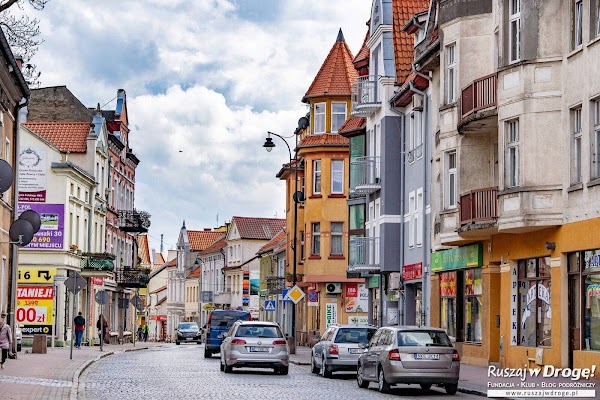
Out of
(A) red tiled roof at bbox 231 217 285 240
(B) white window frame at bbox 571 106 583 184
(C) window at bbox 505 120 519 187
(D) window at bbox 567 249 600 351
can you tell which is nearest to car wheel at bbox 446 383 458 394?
(D) window at bbox 567 249 600 351

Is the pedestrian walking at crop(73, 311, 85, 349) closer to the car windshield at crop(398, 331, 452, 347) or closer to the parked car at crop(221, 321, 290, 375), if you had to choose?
the parked car at crop(221, 321, 290, 375)

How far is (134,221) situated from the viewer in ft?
266

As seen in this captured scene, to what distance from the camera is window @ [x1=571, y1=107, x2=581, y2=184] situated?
95.9ft

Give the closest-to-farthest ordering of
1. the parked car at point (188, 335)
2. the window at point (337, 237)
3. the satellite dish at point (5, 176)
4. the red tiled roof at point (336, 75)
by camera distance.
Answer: the satellite dish at point (5, 176)
the red tiled roof at point (336, 75)
the window at point (337, 237)
the parked car at point (188, 335)

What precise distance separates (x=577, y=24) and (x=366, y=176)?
22.6 meters

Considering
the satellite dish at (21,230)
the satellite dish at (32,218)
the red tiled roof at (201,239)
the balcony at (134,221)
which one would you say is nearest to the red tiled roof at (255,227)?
the red tiled roof at (201,239)

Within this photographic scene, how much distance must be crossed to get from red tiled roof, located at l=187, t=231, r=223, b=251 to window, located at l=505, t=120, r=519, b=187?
110047 millimetres

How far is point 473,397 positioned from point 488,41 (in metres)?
14.1

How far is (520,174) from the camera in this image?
3045 centimetres

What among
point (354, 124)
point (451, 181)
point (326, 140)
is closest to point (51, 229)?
point (326, 140)

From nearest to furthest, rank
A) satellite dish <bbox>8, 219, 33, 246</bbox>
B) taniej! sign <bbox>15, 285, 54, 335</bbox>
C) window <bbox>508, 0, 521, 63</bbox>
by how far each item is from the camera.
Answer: satellite dish <bbox>8, 219, 33, 246</bbox>, window <bbox>508, 0, 521, 63</bbox>, taniej! sign <bbox>15, 285, 54, 335</bbox>

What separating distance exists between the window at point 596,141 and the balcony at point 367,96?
21839mm

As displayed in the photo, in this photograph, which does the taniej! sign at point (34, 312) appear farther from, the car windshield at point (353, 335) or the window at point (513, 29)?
the window at point (513, 29)

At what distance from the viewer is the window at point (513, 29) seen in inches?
1225
